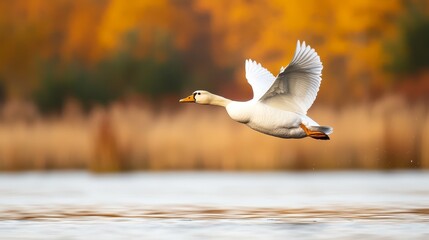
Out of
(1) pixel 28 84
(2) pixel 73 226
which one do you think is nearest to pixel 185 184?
(2) pixel 73 226

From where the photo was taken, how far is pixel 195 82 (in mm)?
49938

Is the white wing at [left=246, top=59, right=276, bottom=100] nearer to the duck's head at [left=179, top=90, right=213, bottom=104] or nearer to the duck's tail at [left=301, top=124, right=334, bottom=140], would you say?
the duck's head at [left=179, top=90, right=213, bottom=104]

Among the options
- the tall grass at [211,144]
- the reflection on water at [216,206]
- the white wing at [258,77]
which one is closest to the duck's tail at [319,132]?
the reflection on water at [216,206]

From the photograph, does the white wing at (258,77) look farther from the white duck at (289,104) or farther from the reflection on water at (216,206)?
the reflection on water at (216,206)

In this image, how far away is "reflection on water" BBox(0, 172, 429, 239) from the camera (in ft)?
43.2

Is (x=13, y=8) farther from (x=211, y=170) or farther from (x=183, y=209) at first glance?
(x=183, y=209)

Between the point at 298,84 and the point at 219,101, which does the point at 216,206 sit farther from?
the point at 298,84

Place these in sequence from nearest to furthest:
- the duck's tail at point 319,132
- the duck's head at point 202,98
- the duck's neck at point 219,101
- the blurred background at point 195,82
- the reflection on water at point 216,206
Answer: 1. the reflection on water at point 216,206
2. the duck's tail at point 319,132
3. the duck's neck at point 219,101
4. the duck's head at point 202,98
5. the blurred background at point 195,82

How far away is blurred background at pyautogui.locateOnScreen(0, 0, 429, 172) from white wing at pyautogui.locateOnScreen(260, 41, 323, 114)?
955 cm

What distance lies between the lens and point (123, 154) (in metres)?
26.9

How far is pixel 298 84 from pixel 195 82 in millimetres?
34399

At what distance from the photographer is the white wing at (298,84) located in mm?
15000

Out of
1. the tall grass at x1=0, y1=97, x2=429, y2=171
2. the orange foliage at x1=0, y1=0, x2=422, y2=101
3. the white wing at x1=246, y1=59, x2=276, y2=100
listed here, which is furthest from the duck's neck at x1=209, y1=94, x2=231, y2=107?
the orange foliage at x1=0, y1=0, x2=422, y2=101

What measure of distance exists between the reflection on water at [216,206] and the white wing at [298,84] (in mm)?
1454
